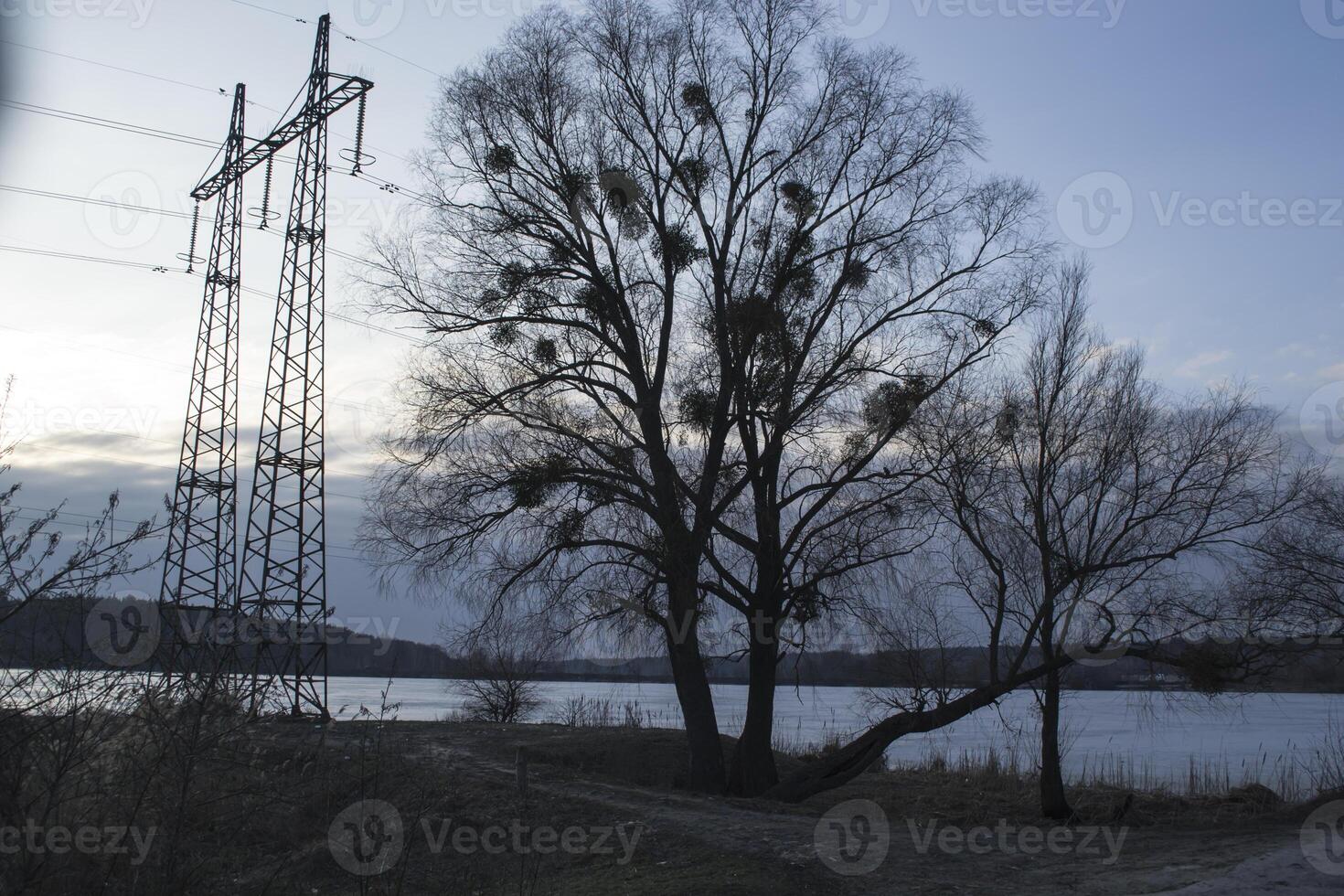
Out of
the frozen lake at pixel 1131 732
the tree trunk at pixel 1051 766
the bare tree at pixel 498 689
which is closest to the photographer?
the tree trunk at pixel 1051 766

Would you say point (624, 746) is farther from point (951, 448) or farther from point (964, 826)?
point (951, 448)

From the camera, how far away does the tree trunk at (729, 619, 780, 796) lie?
16812mm

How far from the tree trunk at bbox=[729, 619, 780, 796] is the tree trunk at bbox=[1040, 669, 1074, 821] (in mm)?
4286

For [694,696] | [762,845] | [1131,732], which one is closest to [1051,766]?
[694,696]

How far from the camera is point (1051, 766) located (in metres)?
16.4

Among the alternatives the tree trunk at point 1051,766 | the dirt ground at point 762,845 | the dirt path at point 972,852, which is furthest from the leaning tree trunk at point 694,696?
the tree trunk at point 1051,766

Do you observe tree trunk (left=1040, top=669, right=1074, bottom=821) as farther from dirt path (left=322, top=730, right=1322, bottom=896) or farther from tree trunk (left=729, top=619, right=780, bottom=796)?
tree trunk (left=729, top=619, right=780, bottom=796)

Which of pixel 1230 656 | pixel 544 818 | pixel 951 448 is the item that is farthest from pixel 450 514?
pixel 1230 656

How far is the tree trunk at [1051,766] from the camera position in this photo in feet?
52.7

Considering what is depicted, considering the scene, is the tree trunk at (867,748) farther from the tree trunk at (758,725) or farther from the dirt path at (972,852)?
the dirt path at (972,852)

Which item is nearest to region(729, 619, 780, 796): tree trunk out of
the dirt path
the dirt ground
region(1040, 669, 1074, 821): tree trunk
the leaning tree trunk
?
the leaning tree trunk

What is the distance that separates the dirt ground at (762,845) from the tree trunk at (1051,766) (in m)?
0.35

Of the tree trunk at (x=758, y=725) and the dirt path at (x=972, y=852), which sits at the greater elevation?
the tree trunk at (x=758, y=725)

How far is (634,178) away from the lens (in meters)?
17.6
